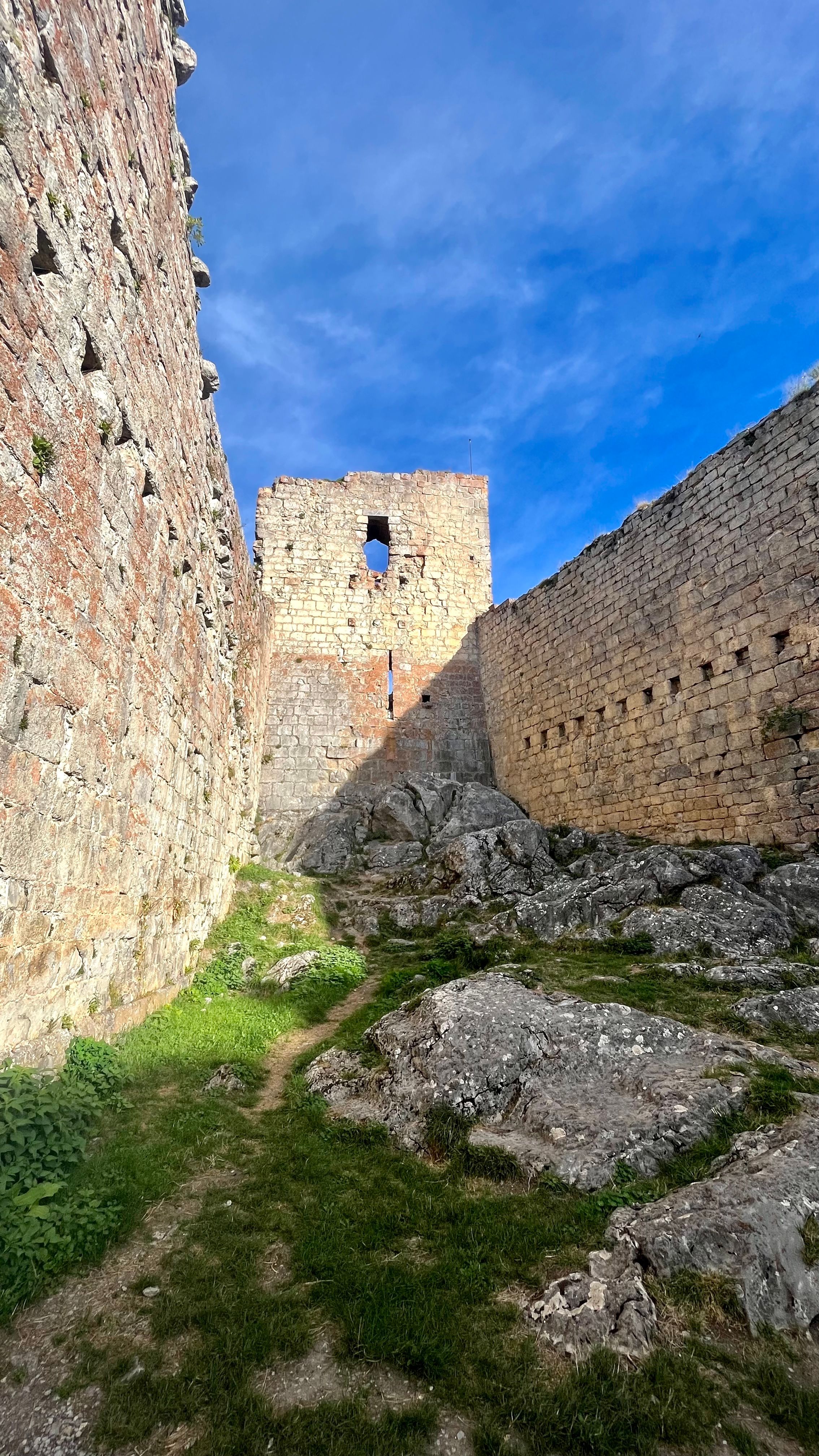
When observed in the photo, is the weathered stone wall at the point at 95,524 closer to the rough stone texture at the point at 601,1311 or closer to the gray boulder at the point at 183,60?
the gray boulder at the point at 183,60

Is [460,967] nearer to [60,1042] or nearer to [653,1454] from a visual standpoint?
[60,1042]

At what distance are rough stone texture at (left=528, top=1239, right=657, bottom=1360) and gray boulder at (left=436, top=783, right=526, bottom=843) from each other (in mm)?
13036

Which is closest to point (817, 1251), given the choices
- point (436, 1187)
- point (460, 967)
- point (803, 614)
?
point (436, 1187)

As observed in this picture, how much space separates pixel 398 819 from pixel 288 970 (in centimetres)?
795

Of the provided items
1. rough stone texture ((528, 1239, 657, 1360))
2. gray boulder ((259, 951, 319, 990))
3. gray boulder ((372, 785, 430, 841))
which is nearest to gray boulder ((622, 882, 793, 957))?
gray boulder ((259, 951, 319, 990))

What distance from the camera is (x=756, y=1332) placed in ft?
10.1

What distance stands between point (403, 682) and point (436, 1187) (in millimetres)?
17050

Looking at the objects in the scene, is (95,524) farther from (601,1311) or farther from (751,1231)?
(751,1231)

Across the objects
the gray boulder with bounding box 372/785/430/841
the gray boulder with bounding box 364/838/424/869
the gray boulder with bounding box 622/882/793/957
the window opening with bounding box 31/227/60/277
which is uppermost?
the window opening with bounding box 31/227/60/277

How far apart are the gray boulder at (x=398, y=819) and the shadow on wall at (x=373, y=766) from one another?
0.09 feet

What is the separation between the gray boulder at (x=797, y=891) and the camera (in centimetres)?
885

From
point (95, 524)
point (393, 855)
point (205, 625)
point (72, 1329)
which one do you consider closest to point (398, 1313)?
point (72, 1329)

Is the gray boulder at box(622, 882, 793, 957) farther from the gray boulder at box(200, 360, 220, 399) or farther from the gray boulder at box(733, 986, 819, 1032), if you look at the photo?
the gray boulder at box(200, 360, 220, 399)

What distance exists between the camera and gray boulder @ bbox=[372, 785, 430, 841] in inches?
683
